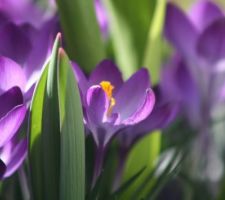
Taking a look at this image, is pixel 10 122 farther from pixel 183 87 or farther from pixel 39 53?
pixel 183 87

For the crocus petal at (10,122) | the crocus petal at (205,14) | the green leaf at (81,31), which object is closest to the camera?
the crocus petal at (10,122)

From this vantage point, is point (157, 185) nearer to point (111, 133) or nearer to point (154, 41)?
point (111, 133)

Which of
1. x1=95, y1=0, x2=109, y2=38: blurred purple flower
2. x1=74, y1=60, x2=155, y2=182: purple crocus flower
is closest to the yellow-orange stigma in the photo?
x1=74, y1=60, x2=155, y2=182: purple crocus flower


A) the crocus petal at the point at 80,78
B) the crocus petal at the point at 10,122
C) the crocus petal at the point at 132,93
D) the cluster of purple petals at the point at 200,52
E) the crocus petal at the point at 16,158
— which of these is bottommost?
the cluster of purple petals at the point at 200,52

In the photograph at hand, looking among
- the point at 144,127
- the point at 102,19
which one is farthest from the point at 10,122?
the point at 102,19

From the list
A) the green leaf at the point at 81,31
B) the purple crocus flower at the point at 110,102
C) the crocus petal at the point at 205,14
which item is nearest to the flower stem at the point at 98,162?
the purple crocus flower at the point at 110,102

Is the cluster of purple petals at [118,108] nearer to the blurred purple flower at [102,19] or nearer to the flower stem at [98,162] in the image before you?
the flower stem at [98,162]

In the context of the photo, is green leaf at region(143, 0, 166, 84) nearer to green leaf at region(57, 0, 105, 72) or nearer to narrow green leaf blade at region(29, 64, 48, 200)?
green leaf at region(57, 0, 105, 72)
